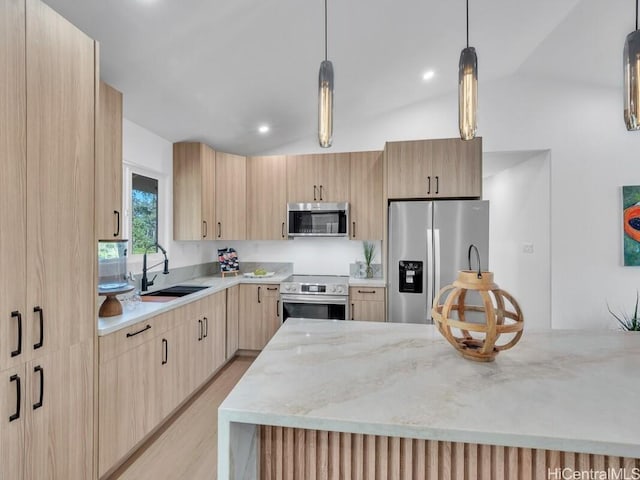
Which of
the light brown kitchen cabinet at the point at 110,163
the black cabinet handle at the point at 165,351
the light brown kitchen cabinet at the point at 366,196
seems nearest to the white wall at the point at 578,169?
the light brown kitchen cabinet at the point at 366,196

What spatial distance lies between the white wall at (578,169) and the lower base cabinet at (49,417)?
399 centimetres

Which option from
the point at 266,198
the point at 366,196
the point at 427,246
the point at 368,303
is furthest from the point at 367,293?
the point at 266,198

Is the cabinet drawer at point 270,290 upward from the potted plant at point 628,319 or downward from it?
upward

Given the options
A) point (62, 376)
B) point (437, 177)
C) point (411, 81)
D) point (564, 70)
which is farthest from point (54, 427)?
point (564, 70)

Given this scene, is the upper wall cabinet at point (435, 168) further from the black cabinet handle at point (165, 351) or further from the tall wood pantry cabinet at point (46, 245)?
the tall wood pantry cabinet at point (46, 245)

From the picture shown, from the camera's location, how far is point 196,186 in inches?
124

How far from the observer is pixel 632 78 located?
105 cm

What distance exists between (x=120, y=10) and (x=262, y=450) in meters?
2.14

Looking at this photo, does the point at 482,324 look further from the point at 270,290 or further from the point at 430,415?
the point at 270,290

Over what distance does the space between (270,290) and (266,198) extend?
1.12 meters

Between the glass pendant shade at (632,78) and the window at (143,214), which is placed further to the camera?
the window at (143,214)

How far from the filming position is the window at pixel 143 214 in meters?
2.69

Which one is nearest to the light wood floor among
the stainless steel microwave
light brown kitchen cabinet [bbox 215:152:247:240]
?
light brown kitchen cabinet [bbox 215:152:247:240]

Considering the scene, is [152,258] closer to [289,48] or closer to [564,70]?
[289,48]
